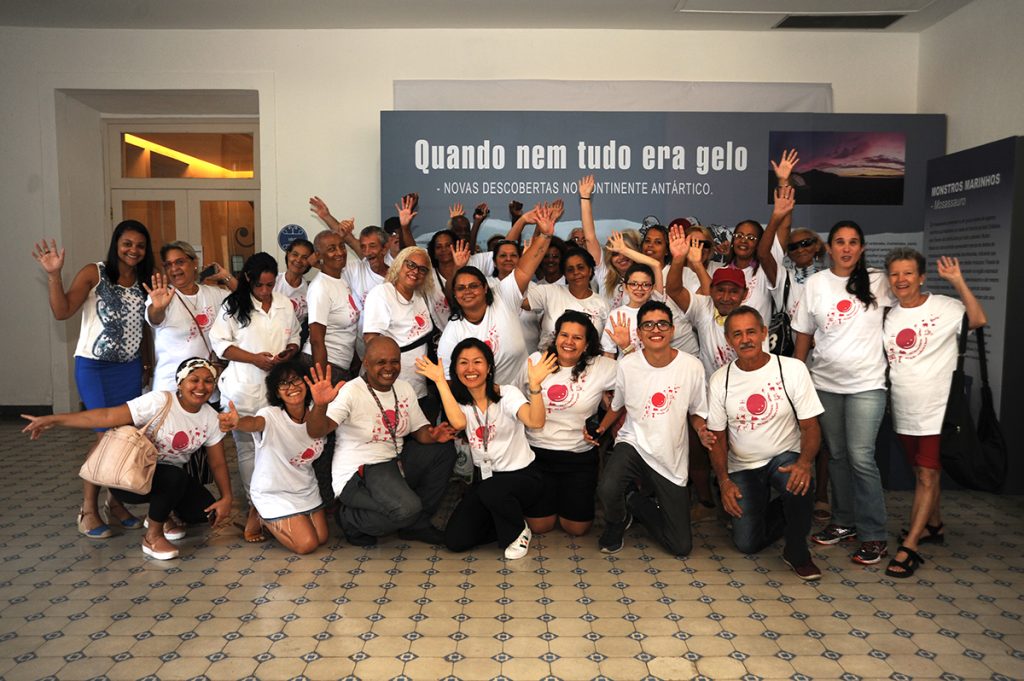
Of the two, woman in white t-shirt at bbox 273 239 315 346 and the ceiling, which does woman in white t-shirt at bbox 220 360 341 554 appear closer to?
woman in white t-shirt at bbox 273 239 315 346

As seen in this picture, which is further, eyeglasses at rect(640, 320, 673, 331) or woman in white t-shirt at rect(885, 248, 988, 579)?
eyeglasses at rect(640, 320, 673, 331)

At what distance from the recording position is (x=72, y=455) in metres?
5.83

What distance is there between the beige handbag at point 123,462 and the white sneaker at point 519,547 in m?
1.79

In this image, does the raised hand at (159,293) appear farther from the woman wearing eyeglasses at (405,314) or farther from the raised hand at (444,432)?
the raised hand at (444,432)

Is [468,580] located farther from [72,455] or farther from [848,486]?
[72,455]

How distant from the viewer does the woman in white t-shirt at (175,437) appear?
381 centimetres

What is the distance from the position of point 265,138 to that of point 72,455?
10.5ft

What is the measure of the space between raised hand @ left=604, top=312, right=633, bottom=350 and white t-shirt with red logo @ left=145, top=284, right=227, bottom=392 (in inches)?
87.8

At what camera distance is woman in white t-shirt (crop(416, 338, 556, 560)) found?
3.87 metres

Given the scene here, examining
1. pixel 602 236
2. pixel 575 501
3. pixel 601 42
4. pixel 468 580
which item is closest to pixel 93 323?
pixel 468 580

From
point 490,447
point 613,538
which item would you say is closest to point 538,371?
point 490,447

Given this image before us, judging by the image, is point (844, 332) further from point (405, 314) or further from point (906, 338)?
point (405, 314)

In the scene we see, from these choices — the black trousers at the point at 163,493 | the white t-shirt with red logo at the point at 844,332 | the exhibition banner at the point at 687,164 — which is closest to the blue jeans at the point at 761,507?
the white t-shirt with red logo at the point at 844,332

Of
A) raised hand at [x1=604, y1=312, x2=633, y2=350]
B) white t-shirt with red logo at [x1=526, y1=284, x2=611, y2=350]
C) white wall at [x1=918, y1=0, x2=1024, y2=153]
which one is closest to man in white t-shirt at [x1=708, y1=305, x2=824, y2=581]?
raised hand at [x1=604, y1=312, x2=633, y2=350]
